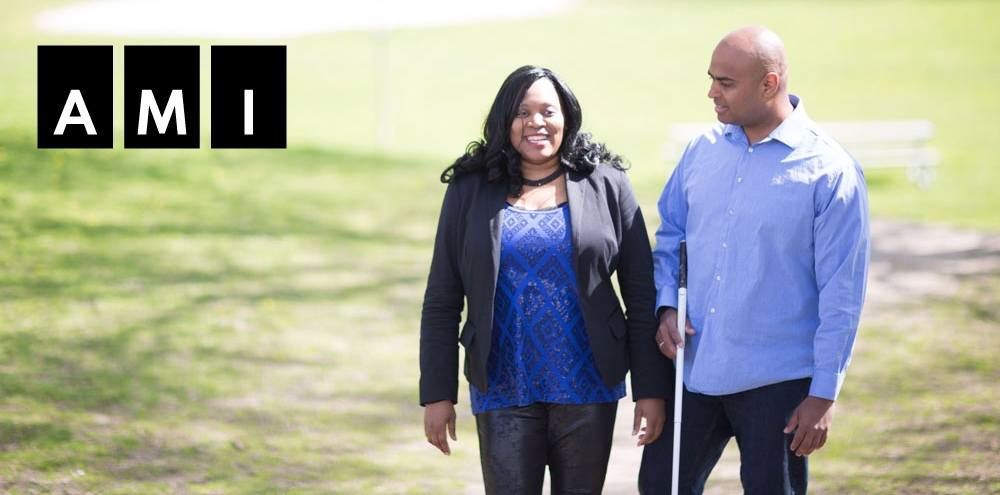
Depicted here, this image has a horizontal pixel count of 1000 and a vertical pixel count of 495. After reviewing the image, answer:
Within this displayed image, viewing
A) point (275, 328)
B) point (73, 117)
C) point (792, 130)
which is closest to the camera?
point (792, 130)

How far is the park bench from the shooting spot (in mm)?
17438

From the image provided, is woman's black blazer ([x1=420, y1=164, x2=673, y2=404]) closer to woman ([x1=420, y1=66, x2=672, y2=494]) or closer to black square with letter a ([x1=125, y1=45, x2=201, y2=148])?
woman ([x1=420, y1=66, x2=672, y2=494])

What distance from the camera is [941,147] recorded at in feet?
68.8

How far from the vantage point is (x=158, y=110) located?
13297 mm

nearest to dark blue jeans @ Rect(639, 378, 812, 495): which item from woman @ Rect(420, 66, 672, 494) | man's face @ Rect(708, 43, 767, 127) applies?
woman @ Rect(420, 66, 672, 494)

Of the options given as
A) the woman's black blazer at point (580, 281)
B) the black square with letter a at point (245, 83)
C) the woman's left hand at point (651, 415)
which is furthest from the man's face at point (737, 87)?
the black square with letter a at point (245, 83)

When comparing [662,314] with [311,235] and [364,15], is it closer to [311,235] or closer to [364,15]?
[311,235]

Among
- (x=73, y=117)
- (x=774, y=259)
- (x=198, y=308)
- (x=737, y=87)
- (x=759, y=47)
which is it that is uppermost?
(x=73, y=117)

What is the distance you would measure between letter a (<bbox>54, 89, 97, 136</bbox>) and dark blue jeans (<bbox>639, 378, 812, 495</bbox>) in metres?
10.6

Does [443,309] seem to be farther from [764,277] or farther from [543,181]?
[764,277]

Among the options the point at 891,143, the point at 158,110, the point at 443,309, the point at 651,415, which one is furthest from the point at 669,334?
the point at 891,143

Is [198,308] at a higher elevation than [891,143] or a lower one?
lower

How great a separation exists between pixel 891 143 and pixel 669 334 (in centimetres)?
1604

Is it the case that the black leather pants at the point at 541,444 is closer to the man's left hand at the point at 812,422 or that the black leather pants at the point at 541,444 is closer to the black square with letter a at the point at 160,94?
the man's left hand at the point at 812,422
